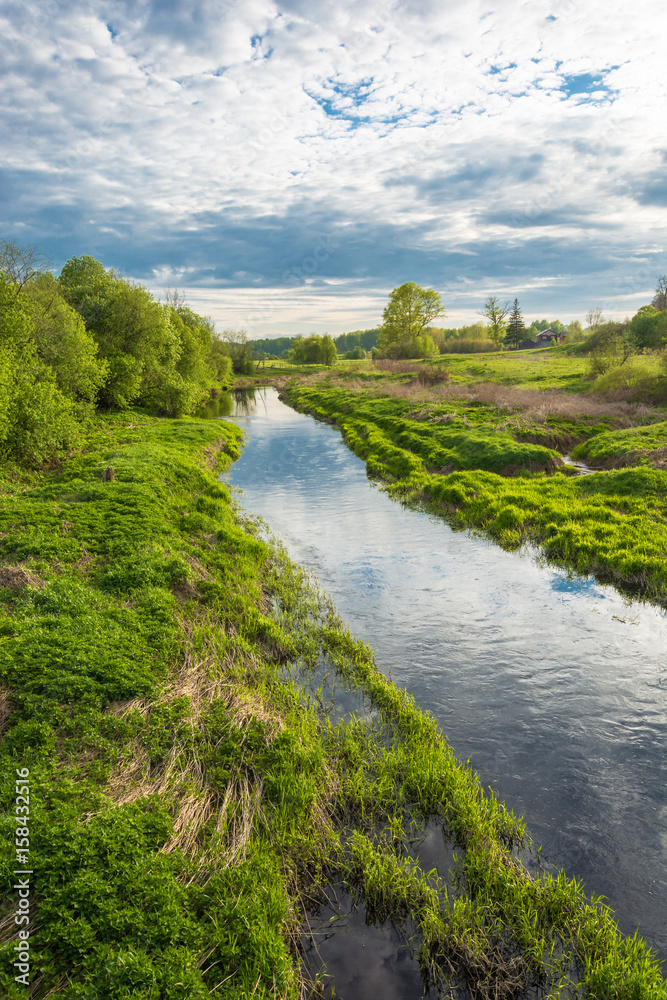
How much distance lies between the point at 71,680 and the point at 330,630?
19.1 ft

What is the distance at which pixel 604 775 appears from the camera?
302 inches

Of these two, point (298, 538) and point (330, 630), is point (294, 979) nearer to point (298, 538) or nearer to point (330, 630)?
point (330, 630)

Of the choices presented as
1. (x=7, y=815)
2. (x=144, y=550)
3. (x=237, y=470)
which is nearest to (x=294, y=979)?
(x=7, y=815)

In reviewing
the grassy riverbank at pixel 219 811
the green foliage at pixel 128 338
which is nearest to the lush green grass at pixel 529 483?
the grassy riverbank at pixel 219 811

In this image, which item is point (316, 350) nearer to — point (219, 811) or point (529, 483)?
point (529, 483)

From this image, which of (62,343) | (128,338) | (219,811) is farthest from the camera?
(128,338)

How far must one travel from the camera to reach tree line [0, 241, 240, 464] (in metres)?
20.9

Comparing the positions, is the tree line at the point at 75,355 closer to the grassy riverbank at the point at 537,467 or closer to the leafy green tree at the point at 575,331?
the grassy riverbank at the point at 537,467

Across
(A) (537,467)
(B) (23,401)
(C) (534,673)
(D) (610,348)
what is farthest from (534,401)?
(B) (23,401)

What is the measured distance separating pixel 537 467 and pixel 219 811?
830 inches

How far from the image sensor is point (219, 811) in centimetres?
662

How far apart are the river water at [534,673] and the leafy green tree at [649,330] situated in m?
49.5

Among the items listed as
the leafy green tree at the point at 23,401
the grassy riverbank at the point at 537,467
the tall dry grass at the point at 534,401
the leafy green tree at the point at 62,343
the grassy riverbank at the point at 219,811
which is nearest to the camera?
the grassy riverbank at the point at 219,811

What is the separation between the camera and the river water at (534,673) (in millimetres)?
6688
